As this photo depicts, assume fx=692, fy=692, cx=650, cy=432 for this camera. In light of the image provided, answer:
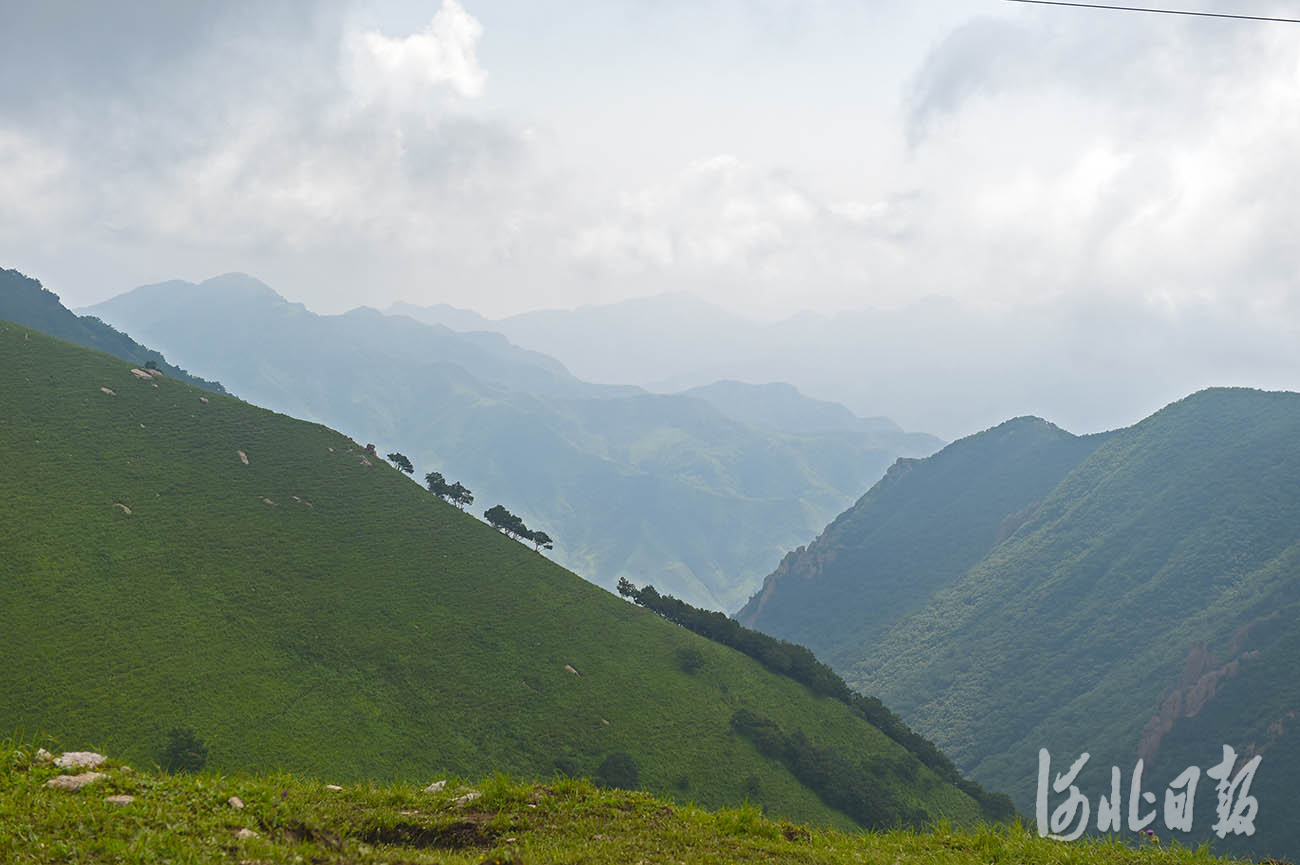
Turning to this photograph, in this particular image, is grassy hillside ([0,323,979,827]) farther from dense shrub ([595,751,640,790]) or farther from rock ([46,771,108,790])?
rock ([46,771,108,790])

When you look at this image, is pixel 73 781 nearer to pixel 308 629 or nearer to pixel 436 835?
pixel 436 835

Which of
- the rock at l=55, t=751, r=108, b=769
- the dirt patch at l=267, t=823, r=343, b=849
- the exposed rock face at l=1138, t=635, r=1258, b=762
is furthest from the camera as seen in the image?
the exposed rock face at l=1138, t=635, r=1258, b=762

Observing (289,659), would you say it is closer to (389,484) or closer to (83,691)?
(83,691)

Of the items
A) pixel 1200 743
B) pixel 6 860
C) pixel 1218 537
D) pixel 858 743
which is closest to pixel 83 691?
pixel 6 860

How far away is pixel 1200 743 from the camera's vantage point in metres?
136

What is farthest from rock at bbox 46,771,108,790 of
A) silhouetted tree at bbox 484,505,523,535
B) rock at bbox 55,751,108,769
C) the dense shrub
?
silhouetted tree at bbox 484,505,523,535

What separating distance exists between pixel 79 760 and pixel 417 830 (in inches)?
302

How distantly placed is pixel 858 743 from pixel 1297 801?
81.4 metres

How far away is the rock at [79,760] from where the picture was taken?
565 inches

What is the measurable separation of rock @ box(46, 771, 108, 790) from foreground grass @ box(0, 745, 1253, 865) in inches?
8.2

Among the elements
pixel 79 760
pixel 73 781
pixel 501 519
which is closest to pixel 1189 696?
pixel 501 519

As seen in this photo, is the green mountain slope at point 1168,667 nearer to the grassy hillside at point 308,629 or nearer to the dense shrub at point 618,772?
the grassy hillside at point 308,629

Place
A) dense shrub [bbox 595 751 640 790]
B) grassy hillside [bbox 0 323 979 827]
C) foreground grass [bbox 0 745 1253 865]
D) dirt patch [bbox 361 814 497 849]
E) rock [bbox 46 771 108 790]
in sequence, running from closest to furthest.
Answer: foreground grass [bbox 0 745 1253 865] < rock [bbox 46 771 108 790] < dirt patch [bbox 361 814 497 849] < grassy hillside [bbox 0 323 979 827] < dense shrub [bbox 595 751 640 790]

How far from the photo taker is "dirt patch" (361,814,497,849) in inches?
528
